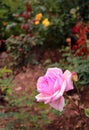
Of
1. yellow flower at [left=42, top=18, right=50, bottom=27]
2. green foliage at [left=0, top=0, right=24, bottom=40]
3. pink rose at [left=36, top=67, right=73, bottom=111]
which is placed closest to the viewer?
pink rose at [left=36, top=67, right=73, bottom=111]

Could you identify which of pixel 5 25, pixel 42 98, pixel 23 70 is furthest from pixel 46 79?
pixel 5 25

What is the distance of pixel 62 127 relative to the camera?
297cm

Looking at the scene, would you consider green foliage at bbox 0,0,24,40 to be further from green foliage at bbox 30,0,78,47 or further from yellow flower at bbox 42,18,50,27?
yellow flower at bbox 42,18,50,27

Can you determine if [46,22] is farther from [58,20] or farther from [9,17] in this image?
[9,17]

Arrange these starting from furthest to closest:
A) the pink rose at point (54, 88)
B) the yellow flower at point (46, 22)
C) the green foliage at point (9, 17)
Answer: the green foliage at point (9, 17) < the yellow flower at point (46, 22) < the pink rose at point (54, 88)

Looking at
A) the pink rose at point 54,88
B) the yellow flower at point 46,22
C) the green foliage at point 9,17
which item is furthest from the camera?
the green foliage at point 9,17

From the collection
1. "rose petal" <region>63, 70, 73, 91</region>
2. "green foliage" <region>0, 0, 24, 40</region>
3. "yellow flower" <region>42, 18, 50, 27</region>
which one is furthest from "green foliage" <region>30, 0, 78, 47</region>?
"rose petal" <region>63, 70, 73, 91</region>

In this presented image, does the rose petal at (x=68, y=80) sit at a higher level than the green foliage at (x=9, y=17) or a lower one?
higher

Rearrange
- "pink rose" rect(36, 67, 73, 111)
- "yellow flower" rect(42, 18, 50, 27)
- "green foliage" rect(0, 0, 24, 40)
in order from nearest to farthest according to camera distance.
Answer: "pink rose" rect(36, 67, 73, 111) < "yellow flower" rect(42, 18, 50, 27) < "green foliage" rect(0, 0, 24, 40)

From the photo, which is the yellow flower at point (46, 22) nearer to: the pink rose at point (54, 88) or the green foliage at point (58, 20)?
the green foliage at point (58, 20)

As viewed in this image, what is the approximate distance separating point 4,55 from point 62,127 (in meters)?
2.11

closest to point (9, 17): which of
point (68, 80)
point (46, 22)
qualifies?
point (46, 22)

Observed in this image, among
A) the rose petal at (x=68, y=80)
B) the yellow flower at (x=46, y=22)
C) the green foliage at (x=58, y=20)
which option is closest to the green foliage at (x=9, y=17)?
the green foliage at (x=58, y=20)

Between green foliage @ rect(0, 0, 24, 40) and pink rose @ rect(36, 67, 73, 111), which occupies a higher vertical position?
pink rose @ rect(36, 67, 73, 111)
